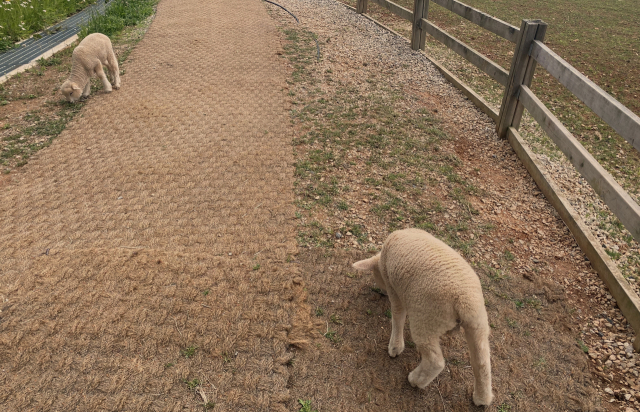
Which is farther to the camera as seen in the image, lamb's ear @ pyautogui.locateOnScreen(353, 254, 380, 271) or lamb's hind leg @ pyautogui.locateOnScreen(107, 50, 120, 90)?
lamb's hind leg @ pyautogui.locateOnScreen(107, 50, 120, 90)

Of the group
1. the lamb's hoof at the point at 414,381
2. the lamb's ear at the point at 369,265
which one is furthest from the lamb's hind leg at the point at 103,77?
the lamb's hoof at the point at 414,381

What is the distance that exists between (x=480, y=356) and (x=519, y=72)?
15.1 ft

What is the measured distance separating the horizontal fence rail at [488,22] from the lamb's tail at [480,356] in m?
4.80

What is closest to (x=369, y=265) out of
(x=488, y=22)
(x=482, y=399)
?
(x=482, y=399)

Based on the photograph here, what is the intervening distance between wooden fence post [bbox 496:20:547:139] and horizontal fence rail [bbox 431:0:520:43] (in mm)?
252

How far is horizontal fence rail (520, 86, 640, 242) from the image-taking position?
3.44 meters

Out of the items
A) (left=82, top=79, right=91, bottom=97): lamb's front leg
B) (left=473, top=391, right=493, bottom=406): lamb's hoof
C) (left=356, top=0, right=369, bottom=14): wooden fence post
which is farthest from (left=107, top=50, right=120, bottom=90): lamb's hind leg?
(left=356, top=0, right=369, bottom=14): wooden fence post

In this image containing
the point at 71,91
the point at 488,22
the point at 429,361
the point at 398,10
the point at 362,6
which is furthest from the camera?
the point at 362,6

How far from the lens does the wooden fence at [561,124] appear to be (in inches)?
138

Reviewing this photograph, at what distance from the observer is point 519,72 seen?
564 centimetres

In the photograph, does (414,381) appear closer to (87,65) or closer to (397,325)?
(397,325)

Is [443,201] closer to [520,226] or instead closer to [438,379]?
[520,226]

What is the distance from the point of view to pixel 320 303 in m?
3.49

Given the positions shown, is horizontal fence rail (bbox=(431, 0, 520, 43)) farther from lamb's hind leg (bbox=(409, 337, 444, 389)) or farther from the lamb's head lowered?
→ the lamb's head lowered
